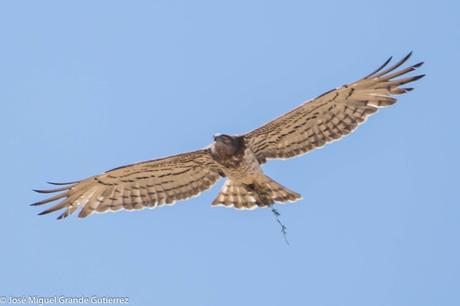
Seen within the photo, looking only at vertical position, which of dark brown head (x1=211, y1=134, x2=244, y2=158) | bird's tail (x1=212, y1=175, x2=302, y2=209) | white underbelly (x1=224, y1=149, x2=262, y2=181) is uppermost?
dark brown head (x1=211, y1=134, x2=244, y2=158)

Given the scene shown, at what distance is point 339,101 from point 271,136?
1.26 m

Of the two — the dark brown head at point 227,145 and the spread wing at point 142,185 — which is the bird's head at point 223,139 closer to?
the dark brown head at point 227,145

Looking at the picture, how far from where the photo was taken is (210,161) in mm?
22000

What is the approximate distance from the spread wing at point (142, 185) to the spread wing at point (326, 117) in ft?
3.31

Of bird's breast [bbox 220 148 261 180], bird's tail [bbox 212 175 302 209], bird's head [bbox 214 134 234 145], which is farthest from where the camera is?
bird's tail [bbox 212 175 302 209]

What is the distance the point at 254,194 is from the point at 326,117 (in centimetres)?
177

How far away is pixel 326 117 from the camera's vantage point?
21.8 metres

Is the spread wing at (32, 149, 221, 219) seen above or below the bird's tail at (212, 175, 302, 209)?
above

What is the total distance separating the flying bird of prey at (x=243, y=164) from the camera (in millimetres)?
21453

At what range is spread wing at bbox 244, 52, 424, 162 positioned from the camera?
70.2 feet

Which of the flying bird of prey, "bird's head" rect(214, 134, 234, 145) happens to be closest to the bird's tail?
the flying bird of prey

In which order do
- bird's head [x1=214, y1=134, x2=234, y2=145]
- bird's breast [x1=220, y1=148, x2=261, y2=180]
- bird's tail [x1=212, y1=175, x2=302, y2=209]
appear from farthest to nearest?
bird's tail [x1=212, y1=175, x2=302, y2=209], bird's breast [x1=220, y1=148, x2=261, y2=180], bird's head [x1=214, y1=134, x2=234, y2=145]

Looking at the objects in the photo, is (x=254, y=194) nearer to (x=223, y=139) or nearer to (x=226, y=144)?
(x=226, y=144)

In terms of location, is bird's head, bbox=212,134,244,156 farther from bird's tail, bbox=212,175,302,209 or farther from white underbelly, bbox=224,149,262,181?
bird's tail, bbox=212,175,302,209
